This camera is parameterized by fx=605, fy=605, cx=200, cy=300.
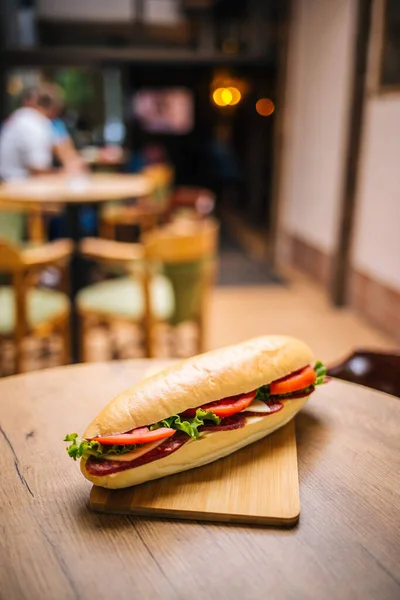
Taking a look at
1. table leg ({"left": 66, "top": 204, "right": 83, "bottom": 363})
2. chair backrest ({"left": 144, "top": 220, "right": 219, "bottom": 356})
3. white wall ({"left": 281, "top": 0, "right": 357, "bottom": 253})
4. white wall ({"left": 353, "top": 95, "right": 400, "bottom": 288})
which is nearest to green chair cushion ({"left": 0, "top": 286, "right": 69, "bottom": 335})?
table leg ({"left": 66, "top": 204, "right": 83, "bottom": 363})

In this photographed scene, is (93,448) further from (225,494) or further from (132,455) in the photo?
(225,494)

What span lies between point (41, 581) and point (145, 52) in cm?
737

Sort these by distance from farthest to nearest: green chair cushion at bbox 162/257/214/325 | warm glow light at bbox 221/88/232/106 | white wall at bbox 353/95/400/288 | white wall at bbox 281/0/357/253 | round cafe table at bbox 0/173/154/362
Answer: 1. warm glow light at bbox 221/88/232/106
2. white wall at bbox 281/0/357/253
3. white wall at bbox 353/95/400/288
4. round cafe table at bbox 0/173/154/362
5. green chair cushion at bbox 162/257/214/325

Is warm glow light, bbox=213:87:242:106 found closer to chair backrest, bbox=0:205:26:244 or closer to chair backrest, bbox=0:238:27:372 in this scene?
chair backrest, bbox=0:205:26:244

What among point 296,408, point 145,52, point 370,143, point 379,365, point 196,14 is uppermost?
point 196,14

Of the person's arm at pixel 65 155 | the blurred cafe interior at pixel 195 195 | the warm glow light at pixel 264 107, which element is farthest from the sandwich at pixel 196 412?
Result: the warm glow light at pixel 264 107

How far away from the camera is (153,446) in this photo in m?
0.95

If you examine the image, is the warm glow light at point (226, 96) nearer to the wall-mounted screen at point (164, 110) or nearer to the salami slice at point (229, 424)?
the wall-mounted screen at point (164, 110)

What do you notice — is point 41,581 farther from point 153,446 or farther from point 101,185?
point 101,185

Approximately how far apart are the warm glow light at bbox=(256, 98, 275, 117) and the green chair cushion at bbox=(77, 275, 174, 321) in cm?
659

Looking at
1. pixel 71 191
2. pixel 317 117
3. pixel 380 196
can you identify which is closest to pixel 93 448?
pixel 71 191

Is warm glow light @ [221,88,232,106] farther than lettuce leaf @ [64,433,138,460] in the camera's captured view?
Yes

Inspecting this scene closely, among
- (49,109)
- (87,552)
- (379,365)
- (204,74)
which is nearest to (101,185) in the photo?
(49,109)

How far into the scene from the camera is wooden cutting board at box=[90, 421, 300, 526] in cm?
90
